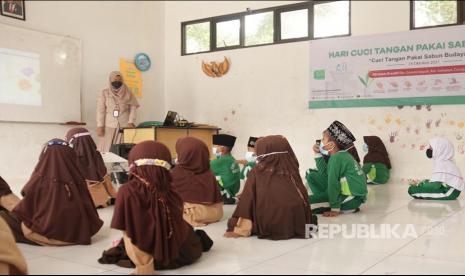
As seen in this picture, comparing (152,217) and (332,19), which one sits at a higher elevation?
(332,19)

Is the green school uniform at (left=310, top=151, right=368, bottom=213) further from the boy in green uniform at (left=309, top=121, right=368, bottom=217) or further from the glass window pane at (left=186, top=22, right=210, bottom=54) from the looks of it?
the glass window pane at (left=186, top=22, right=210, bottom=54)

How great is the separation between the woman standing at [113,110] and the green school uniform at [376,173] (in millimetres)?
3812

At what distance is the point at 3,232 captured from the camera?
2.37m

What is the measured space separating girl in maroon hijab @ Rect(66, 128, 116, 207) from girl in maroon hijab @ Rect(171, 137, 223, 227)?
3.42ft

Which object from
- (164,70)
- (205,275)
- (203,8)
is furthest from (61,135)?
(205,275)

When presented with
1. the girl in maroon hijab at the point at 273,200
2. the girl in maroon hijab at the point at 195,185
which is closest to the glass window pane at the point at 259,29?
the girl in maroon hijab at the point at 195,185

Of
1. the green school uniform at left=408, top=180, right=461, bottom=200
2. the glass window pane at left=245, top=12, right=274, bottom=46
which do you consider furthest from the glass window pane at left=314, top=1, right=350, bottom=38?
the green school uniform at left=408, top=180, right=461, bottom=200

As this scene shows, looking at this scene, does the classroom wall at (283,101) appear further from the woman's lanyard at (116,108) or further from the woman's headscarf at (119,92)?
the woman's lanyard at (116,108)

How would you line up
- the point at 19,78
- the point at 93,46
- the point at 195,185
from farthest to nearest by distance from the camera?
the point at 93,46 < the point at 19,78 < the point at 195,185

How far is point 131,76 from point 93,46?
97cm

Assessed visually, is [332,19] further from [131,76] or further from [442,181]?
[131,76]

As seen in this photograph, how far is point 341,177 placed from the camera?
13.0 feet

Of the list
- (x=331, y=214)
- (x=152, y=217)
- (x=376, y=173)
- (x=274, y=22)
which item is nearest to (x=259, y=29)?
(x=274, y=22)

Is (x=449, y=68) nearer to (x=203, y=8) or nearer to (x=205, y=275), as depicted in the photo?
(x=203, y=8)
